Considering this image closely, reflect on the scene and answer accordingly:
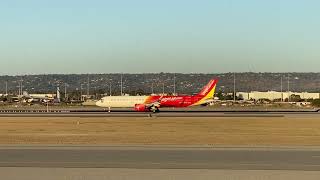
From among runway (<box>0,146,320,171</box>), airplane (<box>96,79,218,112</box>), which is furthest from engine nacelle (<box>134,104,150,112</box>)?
runway (<box>0,146,320,171</box>)

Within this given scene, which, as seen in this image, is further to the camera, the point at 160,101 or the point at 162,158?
the point at 160,101

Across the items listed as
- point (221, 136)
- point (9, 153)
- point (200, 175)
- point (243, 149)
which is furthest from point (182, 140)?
point (200, 175)

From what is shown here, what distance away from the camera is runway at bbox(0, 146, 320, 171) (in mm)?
21531

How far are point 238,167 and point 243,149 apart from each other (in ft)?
24.3

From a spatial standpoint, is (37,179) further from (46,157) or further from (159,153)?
(159,153)

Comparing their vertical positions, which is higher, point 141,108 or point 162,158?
point 141,108

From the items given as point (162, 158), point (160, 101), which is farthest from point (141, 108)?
point (162, 158)

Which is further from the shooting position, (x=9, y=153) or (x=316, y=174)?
(x=9, y=153)

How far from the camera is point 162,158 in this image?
78.6 feet

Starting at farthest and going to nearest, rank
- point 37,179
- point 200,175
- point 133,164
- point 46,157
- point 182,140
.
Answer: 1. point 182,140
2. point 46,157
3. point 133,164
4. point 200,175
5. point 37,179

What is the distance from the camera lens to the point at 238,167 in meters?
21.0

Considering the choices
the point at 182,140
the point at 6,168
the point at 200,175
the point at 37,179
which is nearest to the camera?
the point at 37,179

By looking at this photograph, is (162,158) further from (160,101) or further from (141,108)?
(160,101)

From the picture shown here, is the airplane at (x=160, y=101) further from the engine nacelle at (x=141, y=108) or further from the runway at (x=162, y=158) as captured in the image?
the runway at (x=162, y=158)
